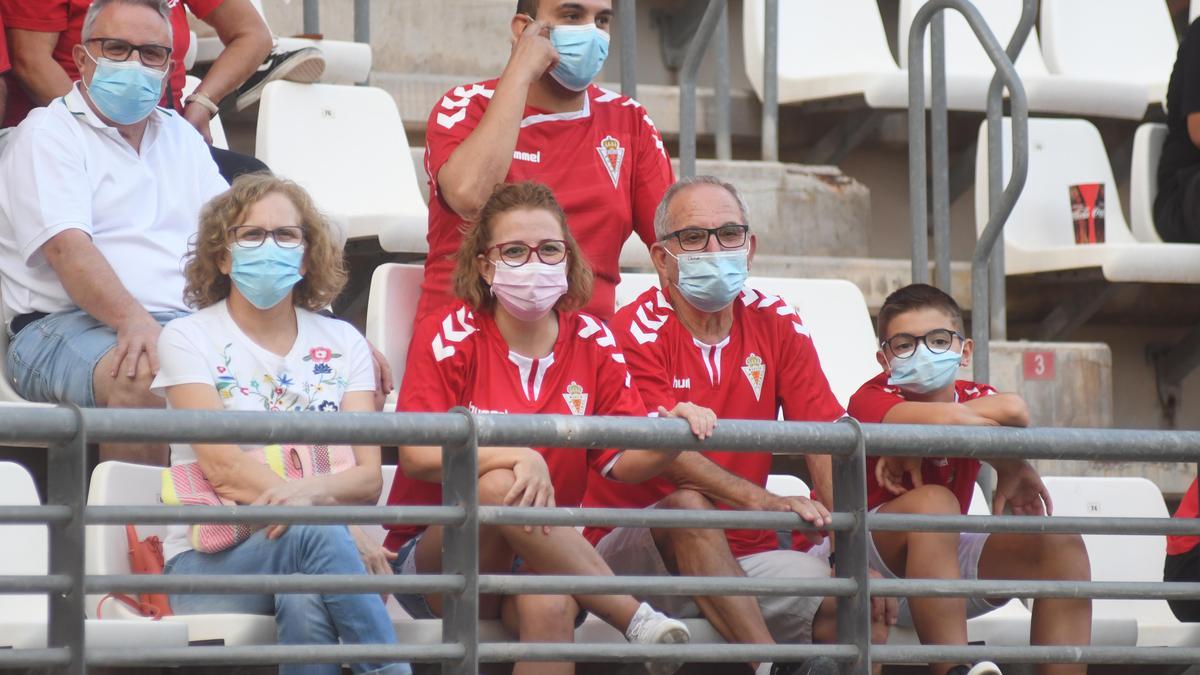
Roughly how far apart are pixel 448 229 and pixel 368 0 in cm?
167

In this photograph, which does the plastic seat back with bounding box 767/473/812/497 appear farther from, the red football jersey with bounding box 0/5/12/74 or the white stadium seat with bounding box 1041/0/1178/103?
the white stadium seat with bounding box 1041/0/1178/103

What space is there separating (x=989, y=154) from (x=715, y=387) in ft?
5.89

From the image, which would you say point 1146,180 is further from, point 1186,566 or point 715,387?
point 715,387

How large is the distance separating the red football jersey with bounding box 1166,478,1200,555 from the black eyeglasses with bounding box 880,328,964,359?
2.62ft

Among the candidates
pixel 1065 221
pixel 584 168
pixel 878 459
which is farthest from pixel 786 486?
pixel 1065 221

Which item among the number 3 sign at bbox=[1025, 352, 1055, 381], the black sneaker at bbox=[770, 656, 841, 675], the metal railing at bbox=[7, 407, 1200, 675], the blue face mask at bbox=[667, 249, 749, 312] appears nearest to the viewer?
the metal railing at bbox=[7, 407, 1200, 675]

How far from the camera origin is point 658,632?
10.2 feet

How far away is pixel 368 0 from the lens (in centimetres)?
531

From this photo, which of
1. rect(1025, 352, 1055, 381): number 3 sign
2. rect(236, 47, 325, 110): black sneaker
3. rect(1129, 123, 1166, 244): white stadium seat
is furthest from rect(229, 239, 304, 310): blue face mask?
rect(1129, 123, 1166, 244): white stadium seat

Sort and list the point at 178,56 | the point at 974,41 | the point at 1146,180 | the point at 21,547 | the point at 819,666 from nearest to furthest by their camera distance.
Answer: the point at 819,666 < the point at 21,547 < the point at 178,56 < the point at 1146,180 < the point at 974,41

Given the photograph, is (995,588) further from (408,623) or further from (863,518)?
(408,623)

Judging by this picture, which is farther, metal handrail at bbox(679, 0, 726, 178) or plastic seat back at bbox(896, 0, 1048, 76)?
plastic seat back at bbox(896, 0, 1048, 76)

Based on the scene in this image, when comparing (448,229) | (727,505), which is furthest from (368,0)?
(727,505)

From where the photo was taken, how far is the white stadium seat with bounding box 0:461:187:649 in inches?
112
